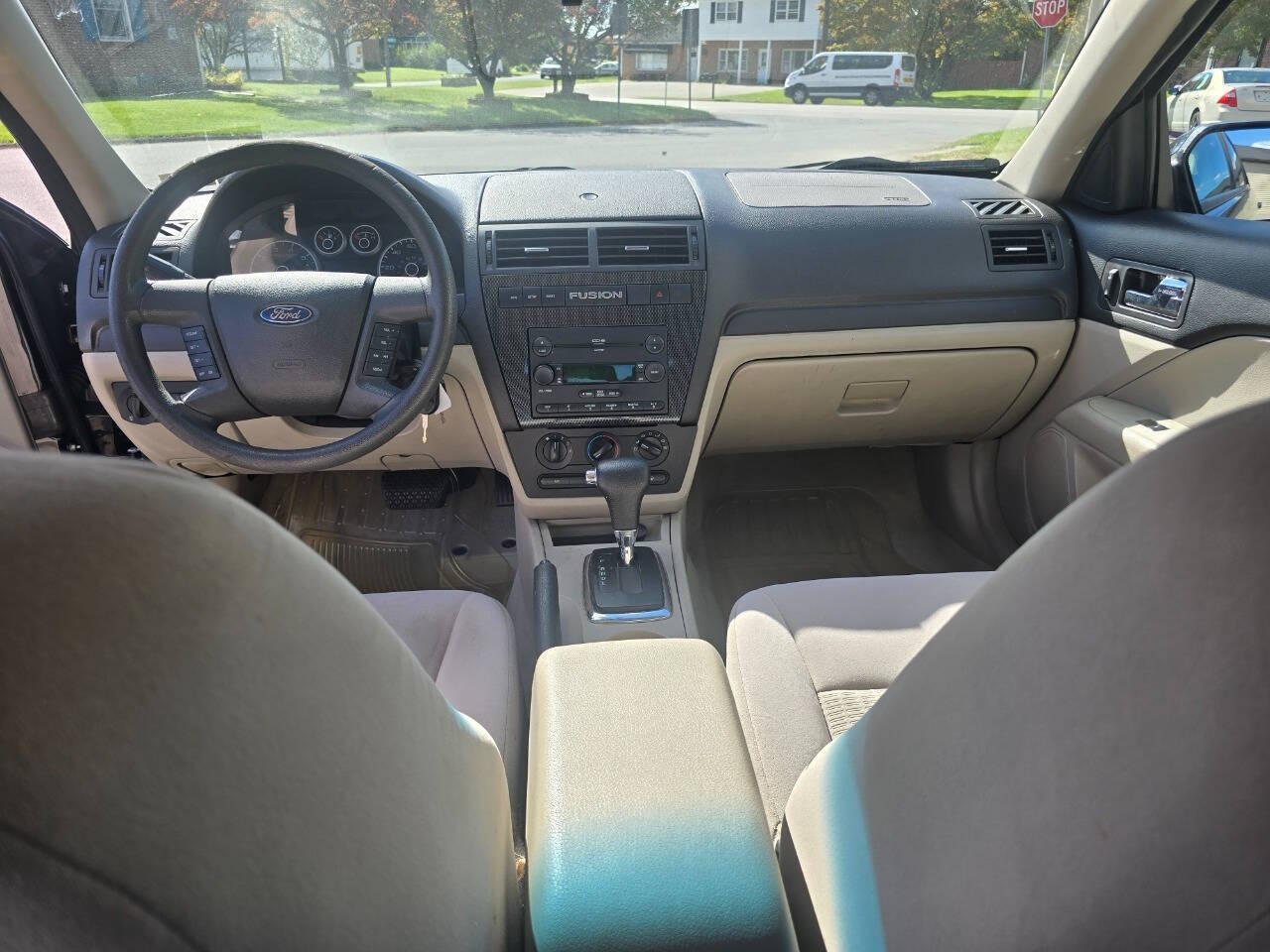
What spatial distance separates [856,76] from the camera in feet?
7.72

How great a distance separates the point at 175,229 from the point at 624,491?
1242 millimetres

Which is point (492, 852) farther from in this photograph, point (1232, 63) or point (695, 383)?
point (1232, 63)

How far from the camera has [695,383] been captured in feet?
7.71

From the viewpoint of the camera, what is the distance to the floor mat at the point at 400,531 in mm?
2900

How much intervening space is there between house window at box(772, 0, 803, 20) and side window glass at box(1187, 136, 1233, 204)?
105cm

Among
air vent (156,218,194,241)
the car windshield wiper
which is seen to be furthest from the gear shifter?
air vent (156,218,194,241)

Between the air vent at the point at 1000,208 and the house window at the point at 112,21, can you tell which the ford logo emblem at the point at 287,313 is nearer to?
the house window at the point at 112,21

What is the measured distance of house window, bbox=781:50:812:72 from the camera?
2350 millimetres

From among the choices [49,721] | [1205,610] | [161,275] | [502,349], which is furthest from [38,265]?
[1205,610]

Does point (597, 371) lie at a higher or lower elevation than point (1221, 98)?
lower

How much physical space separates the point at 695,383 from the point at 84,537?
197 cm

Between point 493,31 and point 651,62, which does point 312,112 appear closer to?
point 493,31

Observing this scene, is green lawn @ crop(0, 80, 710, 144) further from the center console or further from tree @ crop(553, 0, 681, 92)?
the center console

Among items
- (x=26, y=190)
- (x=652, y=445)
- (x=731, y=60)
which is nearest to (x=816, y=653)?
(x=652, y=445)
